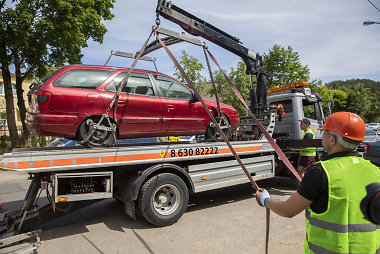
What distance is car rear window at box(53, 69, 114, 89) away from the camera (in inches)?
161

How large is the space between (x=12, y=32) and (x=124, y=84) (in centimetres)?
900

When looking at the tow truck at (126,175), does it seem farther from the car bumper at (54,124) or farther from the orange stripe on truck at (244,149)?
the car bumper at (54,124)

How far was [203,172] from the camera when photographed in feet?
15.9

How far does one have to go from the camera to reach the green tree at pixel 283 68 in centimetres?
2392

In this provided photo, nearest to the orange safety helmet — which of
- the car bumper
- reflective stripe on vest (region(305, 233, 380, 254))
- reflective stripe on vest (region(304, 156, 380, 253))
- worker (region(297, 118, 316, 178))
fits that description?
reflective stripe on vest (region(304, 156, 380, 253))

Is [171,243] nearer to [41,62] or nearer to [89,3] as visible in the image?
[41,62]

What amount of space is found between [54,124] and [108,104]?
84cm

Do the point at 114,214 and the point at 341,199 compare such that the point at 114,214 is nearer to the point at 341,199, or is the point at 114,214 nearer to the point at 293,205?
the point at 293,205

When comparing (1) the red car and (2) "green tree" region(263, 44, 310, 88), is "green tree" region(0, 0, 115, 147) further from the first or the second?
(2) "green tree" region(263, 44, 310, 88)

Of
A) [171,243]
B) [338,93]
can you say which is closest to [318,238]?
[171,243]

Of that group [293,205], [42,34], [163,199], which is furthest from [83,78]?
[42,34]

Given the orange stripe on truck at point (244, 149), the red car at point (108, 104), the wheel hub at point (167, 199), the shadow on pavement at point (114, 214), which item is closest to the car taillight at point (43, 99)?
the red car at point (108, 104)

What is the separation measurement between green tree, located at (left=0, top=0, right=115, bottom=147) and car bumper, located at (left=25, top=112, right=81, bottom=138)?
28.3ft

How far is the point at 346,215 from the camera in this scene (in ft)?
4.84
